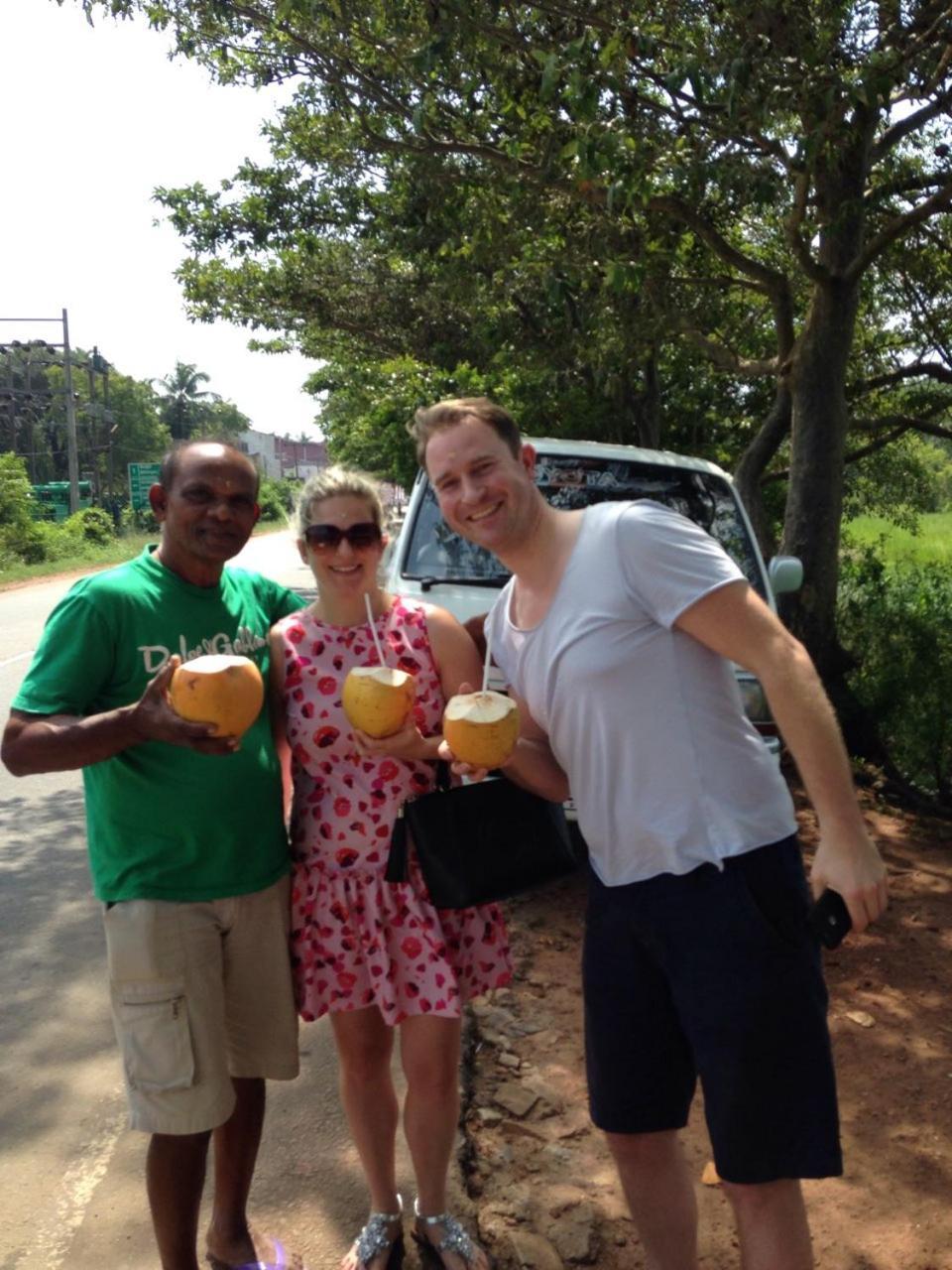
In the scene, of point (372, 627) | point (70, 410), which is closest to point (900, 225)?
point (372, 627)

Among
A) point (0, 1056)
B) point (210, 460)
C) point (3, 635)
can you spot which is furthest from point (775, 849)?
point (3, 635)

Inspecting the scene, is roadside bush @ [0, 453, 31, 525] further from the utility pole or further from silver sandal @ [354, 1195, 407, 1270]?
silver sandal @ [354, 1195, 407, 1270]

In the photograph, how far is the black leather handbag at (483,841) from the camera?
255 centimetres

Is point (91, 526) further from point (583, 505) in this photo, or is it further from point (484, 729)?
point (484, 729)

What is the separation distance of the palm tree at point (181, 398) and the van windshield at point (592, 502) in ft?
285

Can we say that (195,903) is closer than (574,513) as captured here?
No

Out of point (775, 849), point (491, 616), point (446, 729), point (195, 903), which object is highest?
point (491, 616)

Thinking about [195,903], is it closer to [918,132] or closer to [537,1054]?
[537,1054]

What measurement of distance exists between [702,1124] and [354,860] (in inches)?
68.9

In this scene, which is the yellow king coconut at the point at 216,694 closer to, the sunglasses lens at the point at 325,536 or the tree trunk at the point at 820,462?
the sunglasses lens at the point at 325,536

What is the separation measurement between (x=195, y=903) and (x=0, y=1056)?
6.90ft

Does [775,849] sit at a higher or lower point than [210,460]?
lower

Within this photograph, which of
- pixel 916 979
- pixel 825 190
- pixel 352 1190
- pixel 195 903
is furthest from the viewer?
pixel 825 190

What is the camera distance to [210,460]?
266 centimetres
